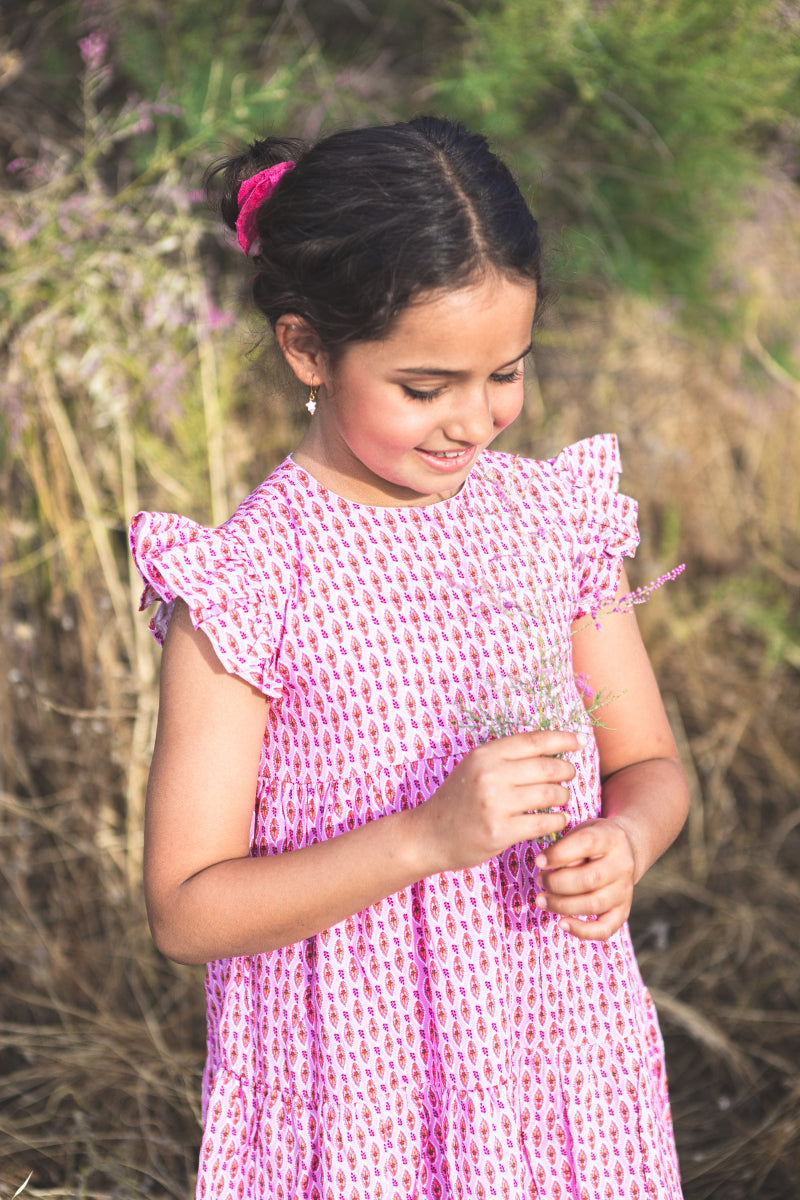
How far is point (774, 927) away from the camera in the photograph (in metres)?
2.56

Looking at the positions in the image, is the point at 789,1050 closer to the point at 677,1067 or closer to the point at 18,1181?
the point at 677,1067

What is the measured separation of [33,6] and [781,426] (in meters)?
2.61

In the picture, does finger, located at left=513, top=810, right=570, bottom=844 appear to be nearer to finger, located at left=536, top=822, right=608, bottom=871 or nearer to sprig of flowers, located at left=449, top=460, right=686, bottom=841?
finger, located at left=536, top=822, right=608, bottom=871

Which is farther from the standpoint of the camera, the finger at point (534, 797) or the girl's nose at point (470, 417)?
the girl's nose at point (470, 417)

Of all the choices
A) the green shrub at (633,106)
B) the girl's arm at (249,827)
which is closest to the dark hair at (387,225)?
the girl's arm at (249,827)

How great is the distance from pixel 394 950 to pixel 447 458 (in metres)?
0.49

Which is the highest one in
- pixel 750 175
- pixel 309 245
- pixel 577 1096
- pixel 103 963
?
pixel 309 245

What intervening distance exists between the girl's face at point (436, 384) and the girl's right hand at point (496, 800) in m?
0.30

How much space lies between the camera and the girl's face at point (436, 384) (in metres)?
1.02

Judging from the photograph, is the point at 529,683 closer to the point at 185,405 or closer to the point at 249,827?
the point at 249,827

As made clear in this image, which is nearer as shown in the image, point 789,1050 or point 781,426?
point 789,1050

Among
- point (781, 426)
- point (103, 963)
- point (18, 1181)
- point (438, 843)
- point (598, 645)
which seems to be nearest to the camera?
point (438, 843)

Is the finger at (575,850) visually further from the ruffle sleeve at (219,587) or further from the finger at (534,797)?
the ruffle sleeve at (219,587)

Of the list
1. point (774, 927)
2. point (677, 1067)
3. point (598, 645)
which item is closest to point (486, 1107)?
point (598, 645)
